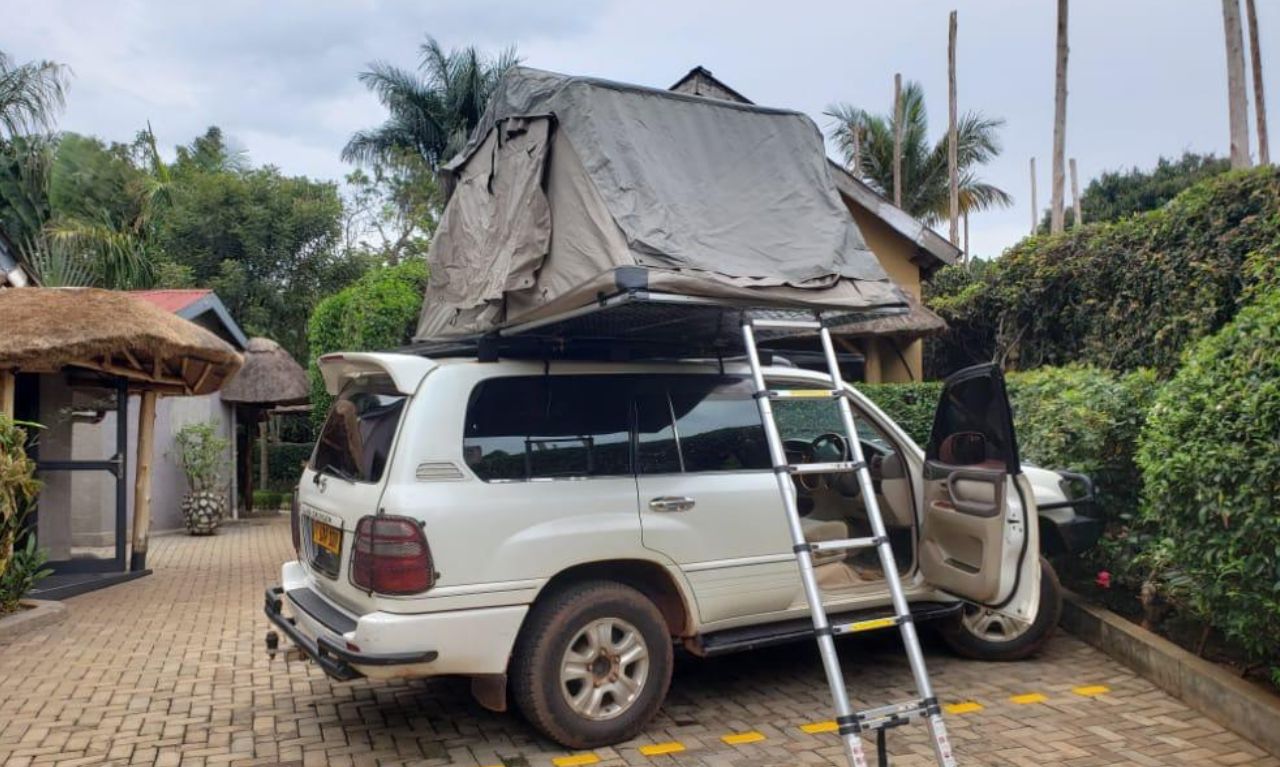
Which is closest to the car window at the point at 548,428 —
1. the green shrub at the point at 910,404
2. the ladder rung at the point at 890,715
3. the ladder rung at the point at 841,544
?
the ladder rung at the point at 841,544

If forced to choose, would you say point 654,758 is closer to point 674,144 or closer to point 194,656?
point 674,144

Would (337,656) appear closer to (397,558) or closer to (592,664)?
(397,558)

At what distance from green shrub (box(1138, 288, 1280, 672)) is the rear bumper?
3.53m

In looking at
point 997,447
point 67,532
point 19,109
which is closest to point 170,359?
point 67,532

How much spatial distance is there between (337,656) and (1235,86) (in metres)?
15.9

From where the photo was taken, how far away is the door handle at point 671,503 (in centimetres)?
462

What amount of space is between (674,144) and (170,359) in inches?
261

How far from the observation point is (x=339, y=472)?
189 inches

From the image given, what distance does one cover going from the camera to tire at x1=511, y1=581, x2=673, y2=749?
4.29 meters

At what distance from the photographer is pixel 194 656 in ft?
20.8

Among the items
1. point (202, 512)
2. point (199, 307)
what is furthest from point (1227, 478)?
point (199, 307)

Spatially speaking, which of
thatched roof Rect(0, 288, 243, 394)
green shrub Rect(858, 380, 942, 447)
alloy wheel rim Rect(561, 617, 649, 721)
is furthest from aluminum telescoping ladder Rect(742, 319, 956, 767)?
green shrub Rect(858, 380, 942, 447)

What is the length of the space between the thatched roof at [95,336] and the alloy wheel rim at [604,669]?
5676mm

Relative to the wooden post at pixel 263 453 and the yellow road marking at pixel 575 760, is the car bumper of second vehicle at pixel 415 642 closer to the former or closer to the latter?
the yellow road marking at pixel 575 760
